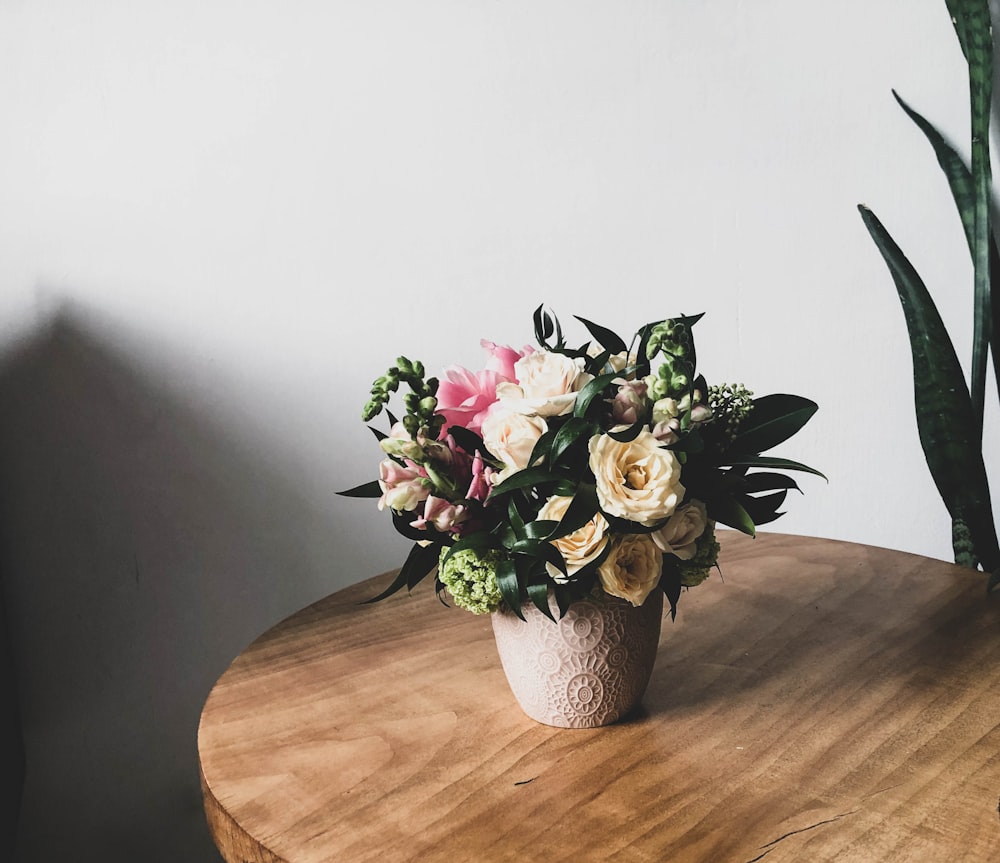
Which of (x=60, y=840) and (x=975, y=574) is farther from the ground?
(x=975, y=574)

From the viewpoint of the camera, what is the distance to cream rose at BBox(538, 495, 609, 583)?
722 millimetres

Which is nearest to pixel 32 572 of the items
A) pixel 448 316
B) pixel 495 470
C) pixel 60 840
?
pixel 60 840

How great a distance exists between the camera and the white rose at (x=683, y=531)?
2.40 ft

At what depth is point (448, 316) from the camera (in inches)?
58.1

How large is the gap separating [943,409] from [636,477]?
0.73 m

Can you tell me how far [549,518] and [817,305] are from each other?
934 mm

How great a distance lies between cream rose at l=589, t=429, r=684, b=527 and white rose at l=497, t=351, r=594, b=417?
0.04 metres

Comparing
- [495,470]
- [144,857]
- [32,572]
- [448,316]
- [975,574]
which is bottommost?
[144,857]

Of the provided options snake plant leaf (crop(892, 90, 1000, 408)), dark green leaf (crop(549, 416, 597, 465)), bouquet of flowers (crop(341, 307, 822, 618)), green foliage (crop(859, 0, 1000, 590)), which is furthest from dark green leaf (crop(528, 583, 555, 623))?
snake plant leaf (crop(892, 90, 1000, 408))

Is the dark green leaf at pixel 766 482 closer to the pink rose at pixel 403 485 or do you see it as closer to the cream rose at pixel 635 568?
the cream rose at pixel 635 568

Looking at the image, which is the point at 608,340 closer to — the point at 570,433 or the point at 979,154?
the point at 570,433

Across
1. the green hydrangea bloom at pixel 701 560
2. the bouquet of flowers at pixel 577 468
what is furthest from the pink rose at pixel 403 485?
the green hydrangea bloom at pixel 701 560

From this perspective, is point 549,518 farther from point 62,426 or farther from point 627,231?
point 62,426

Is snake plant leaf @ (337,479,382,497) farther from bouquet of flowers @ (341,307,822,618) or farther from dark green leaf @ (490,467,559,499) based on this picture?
dark green leaf @ (490,467,559,499)
